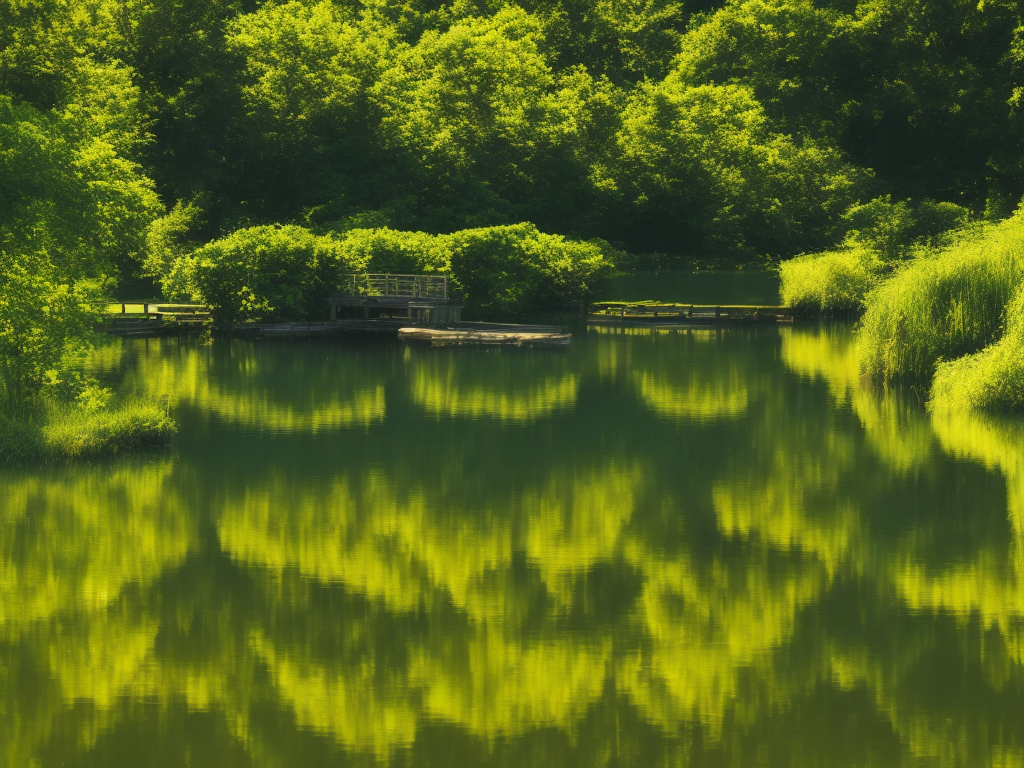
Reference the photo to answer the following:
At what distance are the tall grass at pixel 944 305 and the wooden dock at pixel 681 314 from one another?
24358 mm

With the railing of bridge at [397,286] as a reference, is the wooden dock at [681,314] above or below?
below

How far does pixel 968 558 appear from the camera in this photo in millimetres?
19844

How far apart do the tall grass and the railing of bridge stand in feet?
82.3

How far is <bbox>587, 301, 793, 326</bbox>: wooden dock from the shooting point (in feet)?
209

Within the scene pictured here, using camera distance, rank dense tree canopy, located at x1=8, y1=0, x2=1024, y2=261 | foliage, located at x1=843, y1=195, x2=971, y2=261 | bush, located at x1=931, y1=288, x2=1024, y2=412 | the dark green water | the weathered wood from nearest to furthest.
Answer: the dark green water, bush, located at x1=931, y1=288, x2=1024, y2=412, the weathered wood, foliage, located at x1=843, y1=195, x2=971, y2=261, dense tree canopy, located at x1=8, y1=0, x2=1024, y2=261

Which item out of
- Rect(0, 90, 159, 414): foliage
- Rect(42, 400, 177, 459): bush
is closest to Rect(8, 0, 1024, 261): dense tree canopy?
Rect(0, 90, 159, 414): foliage

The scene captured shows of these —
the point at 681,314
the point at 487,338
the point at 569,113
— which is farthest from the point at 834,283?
the point at 569,113

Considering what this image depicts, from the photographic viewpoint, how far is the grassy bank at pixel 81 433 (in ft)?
86.1

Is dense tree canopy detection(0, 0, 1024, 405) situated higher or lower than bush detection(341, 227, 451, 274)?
higher

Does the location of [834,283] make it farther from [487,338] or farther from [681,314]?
[487,338]

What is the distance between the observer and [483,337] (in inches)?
2146

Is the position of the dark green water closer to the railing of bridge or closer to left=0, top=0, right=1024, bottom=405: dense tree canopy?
the railing of bridge

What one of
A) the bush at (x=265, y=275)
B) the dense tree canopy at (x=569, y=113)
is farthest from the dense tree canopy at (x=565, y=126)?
the bush at (x=265, y=275)

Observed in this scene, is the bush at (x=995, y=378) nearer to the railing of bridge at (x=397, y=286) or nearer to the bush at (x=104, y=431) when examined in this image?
the bush at (x=104, y=431)
